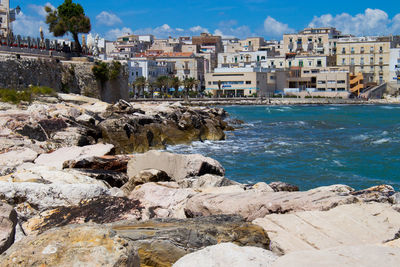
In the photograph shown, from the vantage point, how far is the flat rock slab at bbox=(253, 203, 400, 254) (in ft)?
20.2

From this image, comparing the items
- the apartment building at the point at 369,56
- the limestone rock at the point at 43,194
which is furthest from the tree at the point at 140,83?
the limestone rock at the point at 43,194

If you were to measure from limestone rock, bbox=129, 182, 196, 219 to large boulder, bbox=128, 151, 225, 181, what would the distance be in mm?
1621

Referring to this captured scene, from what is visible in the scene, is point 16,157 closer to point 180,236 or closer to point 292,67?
point 180,236

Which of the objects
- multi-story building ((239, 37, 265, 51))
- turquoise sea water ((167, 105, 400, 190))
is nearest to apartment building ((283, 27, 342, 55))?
multi-story building ((239, 37, 265, 51))

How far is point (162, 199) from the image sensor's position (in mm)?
8375

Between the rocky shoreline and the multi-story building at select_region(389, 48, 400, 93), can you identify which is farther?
the multi-story building at select_region(389, 48, 400, 93)

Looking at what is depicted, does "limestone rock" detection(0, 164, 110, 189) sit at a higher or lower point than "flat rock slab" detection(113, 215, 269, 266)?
higher

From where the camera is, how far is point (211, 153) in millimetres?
24141

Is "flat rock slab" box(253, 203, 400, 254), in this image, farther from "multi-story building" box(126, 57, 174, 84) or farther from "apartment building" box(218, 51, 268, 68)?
"apartment building" box(218, 51, 268, 68)

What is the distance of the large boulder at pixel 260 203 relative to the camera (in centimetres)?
738

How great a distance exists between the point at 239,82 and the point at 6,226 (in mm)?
88052

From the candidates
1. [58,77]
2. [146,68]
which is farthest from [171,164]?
[146,68]

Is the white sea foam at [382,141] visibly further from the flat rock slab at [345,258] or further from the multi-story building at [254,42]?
the multi-story building at [254,42]

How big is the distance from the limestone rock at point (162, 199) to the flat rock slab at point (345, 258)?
3.52 metres
